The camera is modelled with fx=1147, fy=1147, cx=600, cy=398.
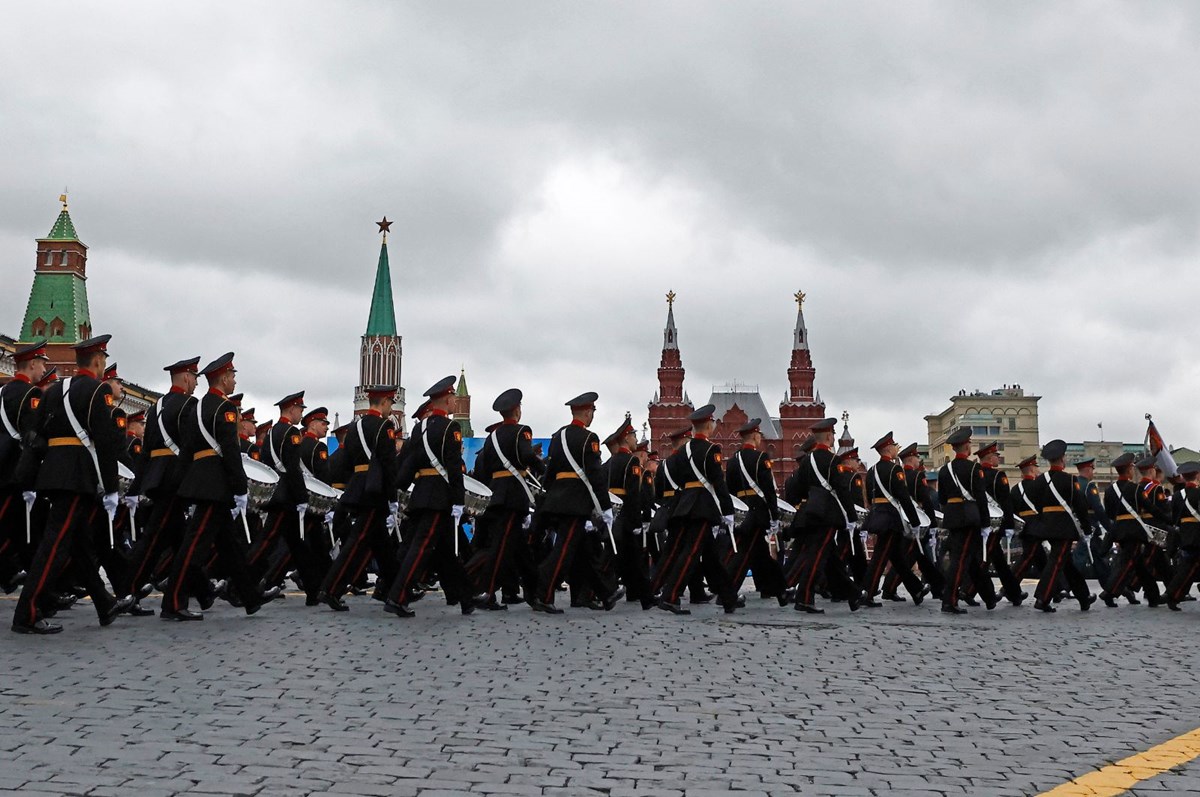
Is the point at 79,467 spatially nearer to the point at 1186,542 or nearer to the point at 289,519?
the point at 289,519

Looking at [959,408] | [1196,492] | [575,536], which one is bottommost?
[575,536]

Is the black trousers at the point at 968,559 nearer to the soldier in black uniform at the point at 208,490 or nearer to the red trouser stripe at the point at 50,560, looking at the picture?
the soldier in black uniform at the point at 208,490

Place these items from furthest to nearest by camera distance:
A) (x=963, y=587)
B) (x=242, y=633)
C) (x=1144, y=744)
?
(x=963, y=587), (x=242, y=633), (x=1144, y=744)

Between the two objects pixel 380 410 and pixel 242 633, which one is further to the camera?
pixel 380 410

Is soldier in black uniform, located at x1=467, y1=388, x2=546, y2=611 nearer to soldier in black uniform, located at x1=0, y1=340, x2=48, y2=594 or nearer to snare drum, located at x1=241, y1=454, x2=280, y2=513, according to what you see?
snare drum, located at x1=241, y1=454, x2=280, y2=513

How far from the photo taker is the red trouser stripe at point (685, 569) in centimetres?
1146

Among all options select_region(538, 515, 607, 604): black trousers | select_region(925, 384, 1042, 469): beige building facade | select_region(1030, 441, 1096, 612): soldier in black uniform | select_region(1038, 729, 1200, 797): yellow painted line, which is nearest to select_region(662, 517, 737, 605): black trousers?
select_region(538, 515, 607, 604): black trousers

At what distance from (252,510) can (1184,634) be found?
29.1 feet

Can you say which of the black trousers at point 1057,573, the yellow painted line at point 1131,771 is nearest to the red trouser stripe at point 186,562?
Answer: the yellow painted line at point 1131,771

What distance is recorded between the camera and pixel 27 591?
8.13 metres

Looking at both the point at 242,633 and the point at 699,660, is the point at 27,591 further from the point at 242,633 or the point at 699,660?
the point at 699,660

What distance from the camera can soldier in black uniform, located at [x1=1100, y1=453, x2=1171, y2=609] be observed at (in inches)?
549

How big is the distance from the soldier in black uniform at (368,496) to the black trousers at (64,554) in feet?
7.76

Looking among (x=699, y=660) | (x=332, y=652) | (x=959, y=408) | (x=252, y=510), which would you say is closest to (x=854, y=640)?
(x=699, y=660)
